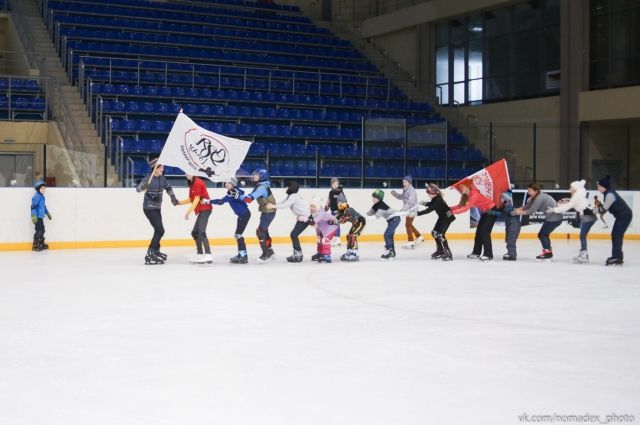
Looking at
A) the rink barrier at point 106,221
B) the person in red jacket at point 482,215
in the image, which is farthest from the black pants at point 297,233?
the rink barrier at point 106,221

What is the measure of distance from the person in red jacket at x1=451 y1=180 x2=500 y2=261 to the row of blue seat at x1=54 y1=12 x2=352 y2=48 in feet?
52.4

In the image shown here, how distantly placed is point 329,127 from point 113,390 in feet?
71.9

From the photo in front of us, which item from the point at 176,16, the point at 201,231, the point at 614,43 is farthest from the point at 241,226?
the point at 176,16

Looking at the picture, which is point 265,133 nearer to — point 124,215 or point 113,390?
point 124,215

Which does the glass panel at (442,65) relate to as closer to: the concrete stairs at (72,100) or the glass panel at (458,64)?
the glass panel at (458,64)

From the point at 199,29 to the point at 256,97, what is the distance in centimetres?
539

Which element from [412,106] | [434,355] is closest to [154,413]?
[434,355]

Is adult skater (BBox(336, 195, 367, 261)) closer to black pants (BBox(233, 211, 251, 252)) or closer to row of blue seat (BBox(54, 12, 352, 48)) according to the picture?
black pants (BBox(233, 211, 251, 252))

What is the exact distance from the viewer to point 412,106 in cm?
3005

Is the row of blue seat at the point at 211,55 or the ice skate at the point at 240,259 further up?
the row of blue seat at the point at 211,55

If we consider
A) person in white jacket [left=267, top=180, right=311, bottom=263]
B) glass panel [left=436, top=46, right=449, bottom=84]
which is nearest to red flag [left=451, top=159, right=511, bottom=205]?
person in white jacket [left=267, top=180, right=311, bottom=263]

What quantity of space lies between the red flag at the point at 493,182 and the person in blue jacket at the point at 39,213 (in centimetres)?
849

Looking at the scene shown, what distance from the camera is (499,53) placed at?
29.8 m

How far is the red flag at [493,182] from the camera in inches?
650
